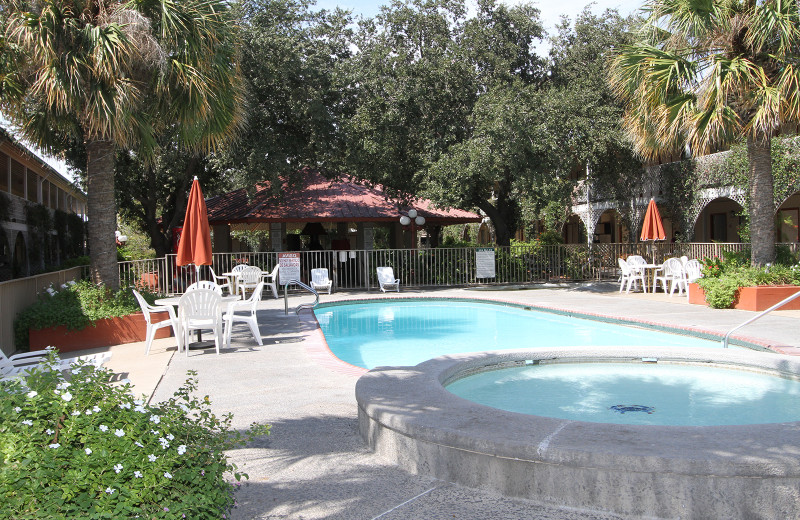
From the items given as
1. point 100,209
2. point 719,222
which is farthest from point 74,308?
point 719,222

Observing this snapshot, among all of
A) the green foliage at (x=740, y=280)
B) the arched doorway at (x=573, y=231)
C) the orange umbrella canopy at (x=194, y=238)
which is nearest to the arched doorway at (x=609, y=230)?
the arched doorway at (x=573, y=231)

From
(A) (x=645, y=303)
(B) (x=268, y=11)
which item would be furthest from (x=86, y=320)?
(B) (x=268, y=11)

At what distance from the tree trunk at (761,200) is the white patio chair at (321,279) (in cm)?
1137

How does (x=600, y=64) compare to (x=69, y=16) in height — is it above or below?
above

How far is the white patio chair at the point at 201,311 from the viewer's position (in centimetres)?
859

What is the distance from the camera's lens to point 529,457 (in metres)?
3.41

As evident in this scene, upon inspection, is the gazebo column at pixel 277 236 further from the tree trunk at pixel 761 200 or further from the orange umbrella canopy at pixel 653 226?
the tree trunk at pixel 761 200

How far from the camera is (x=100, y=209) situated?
10.3m

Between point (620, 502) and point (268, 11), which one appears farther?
point (268, 11)

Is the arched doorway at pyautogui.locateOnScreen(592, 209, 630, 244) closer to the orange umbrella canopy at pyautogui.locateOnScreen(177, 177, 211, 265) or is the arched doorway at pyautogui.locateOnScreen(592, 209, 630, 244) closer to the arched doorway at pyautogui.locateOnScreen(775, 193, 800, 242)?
the arched doorway at pyautogui.locateOnScreen(775, 193, 800, 242)

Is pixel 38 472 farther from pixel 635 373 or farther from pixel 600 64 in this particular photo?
pixel 600 64

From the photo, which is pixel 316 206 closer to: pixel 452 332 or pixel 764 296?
pixel 452 332

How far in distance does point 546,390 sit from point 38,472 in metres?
5.27

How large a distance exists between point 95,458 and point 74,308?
810 cm
